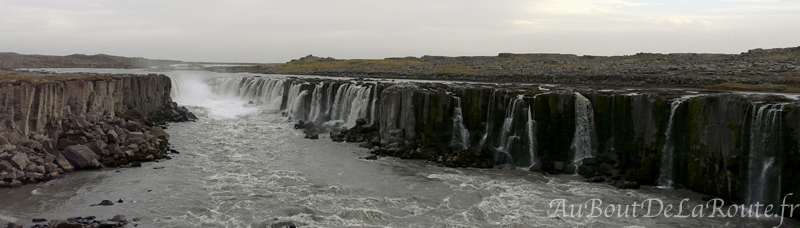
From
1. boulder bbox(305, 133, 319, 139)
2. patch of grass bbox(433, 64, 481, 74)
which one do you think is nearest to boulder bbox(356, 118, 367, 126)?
boulder bbox(305, 133, 319, 139)

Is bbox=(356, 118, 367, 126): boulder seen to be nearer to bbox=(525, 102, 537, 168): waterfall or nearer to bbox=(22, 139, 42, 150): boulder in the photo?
bbox=(525, 102, 537, 168): waterfall

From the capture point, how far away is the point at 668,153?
1047 inches

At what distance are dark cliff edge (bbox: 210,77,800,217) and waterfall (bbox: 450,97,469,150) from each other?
70 millimetres

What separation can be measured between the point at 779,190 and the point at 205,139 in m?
34.6

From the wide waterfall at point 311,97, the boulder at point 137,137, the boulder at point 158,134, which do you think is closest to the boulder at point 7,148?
the boulder at point 137,137

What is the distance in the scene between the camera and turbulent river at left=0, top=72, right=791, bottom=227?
840 inches

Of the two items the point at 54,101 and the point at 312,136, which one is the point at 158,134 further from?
the point at 312,136

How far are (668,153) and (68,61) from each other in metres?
170

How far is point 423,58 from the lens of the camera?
126 m

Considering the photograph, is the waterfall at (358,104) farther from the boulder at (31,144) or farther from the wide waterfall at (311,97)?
the boulder at (31,144)

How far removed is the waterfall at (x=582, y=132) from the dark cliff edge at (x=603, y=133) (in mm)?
54

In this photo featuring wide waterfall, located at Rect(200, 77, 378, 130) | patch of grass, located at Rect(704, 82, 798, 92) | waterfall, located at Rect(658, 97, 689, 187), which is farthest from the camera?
wide waterfall, located at Rect(200, 77, 378, 130)

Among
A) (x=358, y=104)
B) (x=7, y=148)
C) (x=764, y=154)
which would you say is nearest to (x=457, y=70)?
(x=358, y=104)

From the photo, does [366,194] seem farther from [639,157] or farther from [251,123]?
[251,123]
